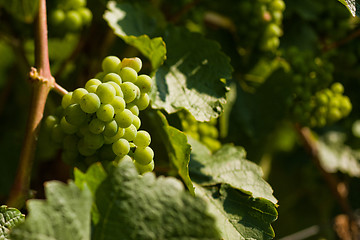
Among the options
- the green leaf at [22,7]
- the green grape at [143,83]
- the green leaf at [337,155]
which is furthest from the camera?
the green leaf at [337,155]

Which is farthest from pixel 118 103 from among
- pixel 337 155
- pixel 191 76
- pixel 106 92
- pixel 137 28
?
pixel 337 155

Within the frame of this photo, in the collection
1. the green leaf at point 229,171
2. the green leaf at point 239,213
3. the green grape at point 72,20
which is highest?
the green grape at point 72,20

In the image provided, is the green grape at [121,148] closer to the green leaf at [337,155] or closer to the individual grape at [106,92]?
the individual grape at [106,92]

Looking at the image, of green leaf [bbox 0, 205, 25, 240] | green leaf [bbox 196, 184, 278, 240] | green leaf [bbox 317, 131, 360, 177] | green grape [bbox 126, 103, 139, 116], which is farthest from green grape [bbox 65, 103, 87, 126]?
green leaf [bbox 317, 131, 360, 177]

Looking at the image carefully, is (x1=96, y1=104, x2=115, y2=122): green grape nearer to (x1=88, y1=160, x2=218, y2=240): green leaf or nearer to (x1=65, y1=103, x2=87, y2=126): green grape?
(x1=65, y1=103, x2=87, y2=126): green grape

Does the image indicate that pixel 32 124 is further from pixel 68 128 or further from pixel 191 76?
pixel 191 76

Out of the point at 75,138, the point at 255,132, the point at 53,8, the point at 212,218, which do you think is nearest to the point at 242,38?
the point at 255,132

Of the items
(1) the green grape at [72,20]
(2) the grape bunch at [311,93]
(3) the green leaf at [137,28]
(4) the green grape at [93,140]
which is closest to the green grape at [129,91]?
(4) the green grape at [93,140]
